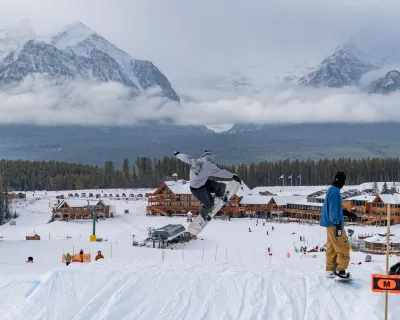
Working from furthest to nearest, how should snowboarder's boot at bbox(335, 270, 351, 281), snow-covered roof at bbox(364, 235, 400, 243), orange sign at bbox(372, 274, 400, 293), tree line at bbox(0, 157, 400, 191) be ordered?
tree line at bbox(0, 157, 400, 191) < snow-covered roof at bbox(364, 235, 400, 243) < snowboarder's boot at bbox(335, 270, 351, 281) < orange sign at bbox(372, 274, 400, 293)

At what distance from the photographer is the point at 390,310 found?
9.92 metres

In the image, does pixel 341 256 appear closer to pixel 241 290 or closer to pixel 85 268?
pixel 241 290

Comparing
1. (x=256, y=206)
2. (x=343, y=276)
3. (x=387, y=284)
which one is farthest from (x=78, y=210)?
(x=387, y=284)

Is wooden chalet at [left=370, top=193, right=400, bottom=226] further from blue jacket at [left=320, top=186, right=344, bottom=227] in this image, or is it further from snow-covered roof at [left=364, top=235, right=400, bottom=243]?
blue jacket at [left=320, top=186, right=344, bottom=227]

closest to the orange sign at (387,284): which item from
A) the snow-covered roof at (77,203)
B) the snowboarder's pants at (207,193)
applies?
the snowboarder's pants at (207,193)

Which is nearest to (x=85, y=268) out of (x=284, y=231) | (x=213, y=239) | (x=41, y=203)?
(x=213, y=239)

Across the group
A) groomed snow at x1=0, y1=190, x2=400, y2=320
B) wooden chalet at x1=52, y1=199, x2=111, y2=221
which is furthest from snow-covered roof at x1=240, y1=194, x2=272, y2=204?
groomed snow at x1=0, y1=190, x2=400, y2=320

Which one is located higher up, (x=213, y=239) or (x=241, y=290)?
(x=241, y=290)

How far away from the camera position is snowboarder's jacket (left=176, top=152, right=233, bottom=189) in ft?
39.7

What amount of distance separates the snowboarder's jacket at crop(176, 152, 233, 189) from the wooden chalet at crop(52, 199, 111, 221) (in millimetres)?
65466

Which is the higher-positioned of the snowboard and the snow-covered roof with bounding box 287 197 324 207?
the snowboard

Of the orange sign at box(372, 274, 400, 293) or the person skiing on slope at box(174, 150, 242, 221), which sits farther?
the person skiing on slope at box(174, 150, 242, 221)

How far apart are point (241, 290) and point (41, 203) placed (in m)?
93.4

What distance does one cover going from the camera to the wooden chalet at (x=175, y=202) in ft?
274
